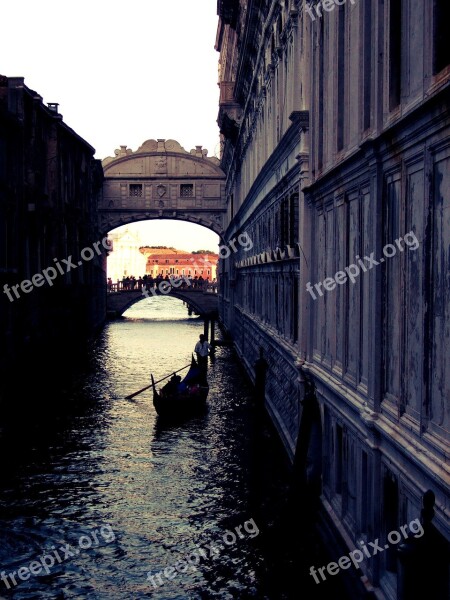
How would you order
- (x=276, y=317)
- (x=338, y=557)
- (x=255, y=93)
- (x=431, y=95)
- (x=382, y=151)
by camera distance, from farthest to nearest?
(x=255, y=93) < (x=276, y=317) < (x=338, y=557) < (x=382, y=151) < (x=431, y=95)

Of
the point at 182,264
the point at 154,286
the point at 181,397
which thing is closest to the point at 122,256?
the point at 182,264

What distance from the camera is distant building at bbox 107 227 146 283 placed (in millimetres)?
128275

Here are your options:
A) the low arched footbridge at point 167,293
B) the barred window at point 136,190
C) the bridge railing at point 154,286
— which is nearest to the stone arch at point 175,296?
the low arched footbridge at point 167,293

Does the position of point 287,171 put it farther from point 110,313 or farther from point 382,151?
point 110,313

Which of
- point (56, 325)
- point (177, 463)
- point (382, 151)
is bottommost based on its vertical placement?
point (177, 463)

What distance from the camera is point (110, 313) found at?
55719 mm

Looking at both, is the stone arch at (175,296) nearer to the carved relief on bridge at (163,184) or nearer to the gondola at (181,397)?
the carved relief on bridge at (163,184)

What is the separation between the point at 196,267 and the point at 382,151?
442ft

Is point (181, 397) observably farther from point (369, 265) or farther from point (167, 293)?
point (167, 293)

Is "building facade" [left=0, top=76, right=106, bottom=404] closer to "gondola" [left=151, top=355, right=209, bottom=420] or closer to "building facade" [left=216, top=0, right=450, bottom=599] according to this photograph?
"gondola" [left=151, top=355, right=209, bottom=420]

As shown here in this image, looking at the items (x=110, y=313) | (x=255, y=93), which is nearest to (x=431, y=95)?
(x=255, y=93)

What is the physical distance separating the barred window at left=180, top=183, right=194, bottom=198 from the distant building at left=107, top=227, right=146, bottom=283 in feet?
262

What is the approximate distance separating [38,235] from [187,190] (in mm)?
23174

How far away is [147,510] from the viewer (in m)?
11.6
